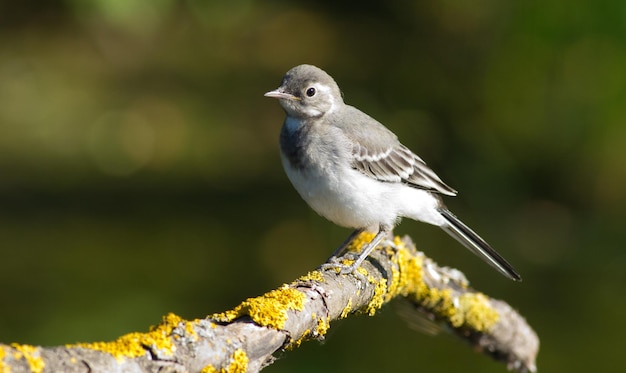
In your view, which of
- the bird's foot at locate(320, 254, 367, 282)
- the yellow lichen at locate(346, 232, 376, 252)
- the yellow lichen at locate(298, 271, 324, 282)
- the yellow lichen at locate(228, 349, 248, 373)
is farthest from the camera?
the yellow lichen at locate(346, 232, 376, 252)

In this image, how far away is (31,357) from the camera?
2.96m

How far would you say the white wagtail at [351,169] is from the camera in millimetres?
5703

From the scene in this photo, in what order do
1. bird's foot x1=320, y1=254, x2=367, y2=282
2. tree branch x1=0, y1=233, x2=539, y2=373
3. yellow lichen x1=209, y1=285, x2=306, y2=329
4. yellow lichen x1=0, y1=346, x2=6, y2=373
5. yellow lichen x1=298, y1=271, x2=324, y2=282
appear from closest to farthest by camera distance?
yellow lichen x1=0, y1=346, x2=6, y2=373
tree branch x1=0, y1=233, x2=539, y2=373
yellow lichen x1=209, y1=285, x2=306, y2=329
yellow lichen x1=298, y1=271, x2=324, y2=282
bird's foot x1=320, y1=254, x2=367, y2=282

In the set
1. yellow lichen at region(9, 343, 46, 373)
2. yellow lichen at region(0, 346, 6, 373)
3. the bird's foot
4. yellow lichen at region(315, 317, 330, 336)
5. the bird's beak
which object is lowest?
yellow lichen at region(0, 346, 6, 373)

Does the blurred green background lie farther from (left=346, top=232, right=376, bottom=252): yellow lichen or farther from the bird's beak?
the bird's beak

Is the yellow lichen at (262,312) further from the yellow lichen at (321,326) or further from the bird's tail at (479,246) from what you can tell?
the bird's tail at (479,246)

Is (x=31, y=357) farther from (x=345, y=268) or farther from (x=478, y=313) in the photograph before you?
(x=478, y=313)

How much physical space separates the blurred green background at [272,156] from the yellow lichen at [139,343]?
13.0ft

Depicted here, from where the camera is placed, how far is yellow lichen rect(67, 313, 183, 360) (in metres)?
3.20

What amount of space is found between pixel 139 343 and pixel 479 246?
10.8ft

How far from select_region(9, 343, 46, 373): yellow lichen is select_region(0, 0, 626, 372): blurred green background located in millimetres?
4480

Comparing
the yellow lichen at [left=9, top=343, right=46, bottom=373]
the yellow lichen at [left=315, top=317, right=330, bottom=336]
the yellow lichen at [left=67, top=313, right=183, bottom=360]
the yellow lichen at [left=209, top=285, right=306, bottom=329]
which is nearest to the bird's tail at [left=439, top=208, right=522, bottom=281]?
the yellow lichen at [left=315, top=317, right=330, bottom=336]

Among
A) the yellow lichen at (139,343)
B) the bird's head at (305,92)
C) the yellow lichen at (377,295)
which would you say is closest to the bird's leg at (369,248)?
the yellow lichen at (377,295)

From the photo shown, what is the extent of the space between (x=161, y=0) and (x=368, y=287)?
10020 mm
